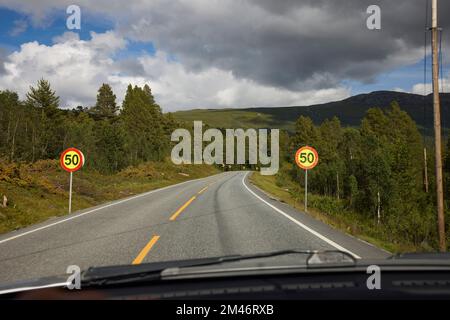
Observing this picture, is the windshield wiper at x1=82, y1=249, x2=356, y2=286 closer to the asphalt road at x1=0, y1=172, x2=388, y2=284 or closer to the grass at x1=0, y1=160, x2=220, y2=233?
the asphalt road at x1=0, y1=172, x2=388, y2=284

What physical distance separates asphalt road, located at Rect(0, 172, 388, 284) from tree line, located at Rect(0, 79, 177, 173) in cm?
3005

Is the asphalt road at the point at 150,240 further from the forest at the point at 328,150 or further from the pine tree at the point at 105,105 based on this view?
the pine tree at the point at 105,105

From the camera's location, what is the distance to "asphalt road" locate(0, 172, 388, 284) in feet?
22.5

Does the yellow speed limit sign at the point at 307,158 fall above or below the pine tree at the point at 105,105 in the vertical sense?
below

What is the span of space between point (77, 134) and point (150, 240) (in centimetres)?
5347

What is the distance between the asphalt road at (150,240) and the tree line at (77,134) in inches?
1183

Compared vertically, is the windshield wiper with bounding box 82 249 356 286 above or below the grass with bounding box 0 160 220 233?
above

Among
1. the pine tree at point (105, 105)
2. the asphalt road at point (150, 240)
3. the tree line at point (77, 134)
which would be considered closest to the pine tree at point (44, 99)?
the tree line at point (77, 134)

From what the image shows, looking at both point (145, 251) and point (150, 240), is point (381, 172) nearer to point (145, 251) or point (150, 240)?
point (150, 240)

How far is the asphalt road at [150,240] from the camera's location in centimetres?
684

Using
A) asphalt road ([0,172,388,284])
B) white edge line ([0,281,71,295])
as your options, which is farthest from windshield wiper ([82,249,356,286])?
asphalt road ([0,172,388,284])

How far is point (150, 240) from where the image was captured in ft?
28.2

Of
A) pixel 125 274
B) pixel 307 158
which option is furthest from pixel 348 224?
pixel 125 274
